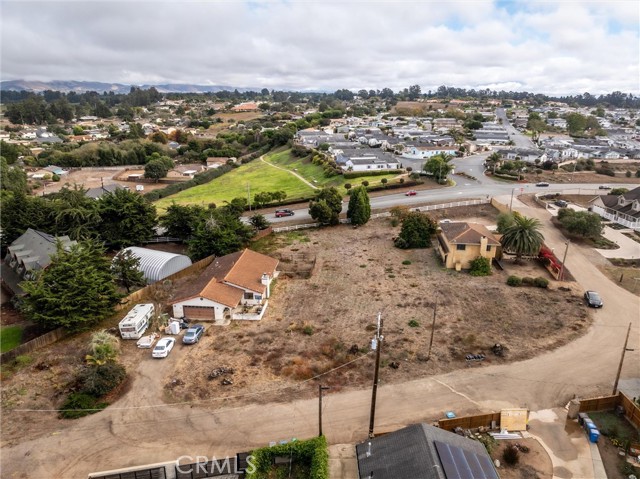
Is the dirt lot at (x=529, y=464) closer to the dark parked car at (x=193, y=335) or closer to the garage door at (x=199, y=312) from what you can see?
the dark parked car at (x=193, y=335)

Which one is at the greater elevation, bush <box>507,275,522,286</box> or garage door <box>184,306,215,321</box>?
bush <box>507,275,522,286</box>

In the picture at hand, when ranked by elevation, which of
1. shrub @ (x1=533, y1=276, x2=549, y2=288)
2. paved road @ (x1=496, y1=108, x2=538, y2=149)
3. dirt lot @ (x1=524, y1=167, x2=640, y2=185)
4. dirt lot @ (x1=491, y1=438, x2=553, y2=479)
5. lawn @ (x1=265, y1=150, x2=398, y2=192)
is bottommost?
dirt lot @ (x1=491, y1=438, x2=553, y2=479)

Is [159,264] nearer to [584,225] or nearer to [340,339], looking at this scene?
[340,339]

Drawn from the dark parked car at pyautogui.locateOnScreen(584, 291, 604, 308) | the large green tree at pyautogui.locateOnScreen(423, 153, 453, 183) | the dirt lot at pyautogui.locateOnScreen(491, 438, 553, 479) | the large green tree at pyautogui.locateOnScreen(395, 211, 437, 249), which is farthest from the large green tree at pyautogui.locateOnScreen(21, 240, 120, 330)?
the large green tree at pyautogui.locateOnScreen(423, 153, 453, 183)

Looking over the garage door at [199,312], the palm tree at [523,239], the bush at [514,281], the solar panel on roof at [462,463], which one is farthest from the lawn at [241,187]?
the solar panel on roof at [462,463]

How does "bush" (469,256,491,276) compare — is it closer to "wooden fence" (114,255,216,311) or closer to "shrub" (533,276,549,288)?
"shrub" (533,276,549,288)

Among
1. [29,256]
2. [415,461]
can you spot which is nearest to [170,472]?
[415,461]

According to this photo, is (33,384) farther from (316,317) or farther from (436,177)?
(436,177)
